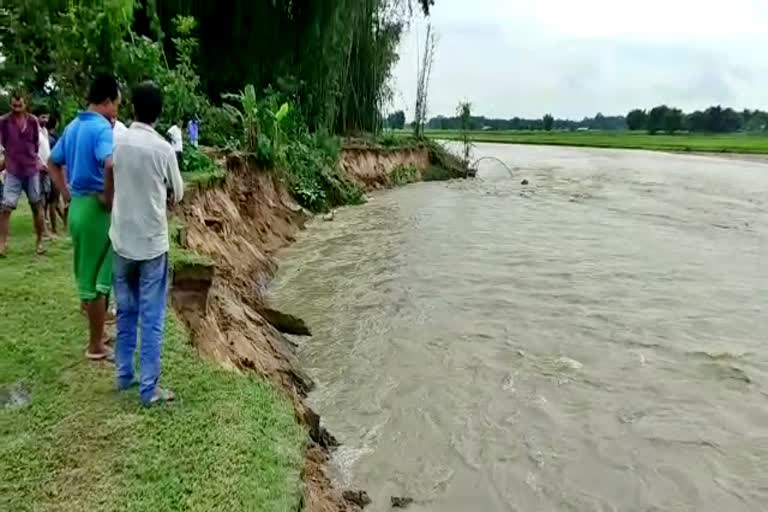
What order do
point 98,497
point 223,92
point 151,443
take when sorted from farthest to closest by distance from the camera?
1. point 223,92
2. point 151,443
3. point 98,497

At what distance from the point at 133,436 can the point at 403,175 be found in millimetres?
25812

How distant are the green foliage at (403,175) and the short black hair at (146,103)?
23.5m

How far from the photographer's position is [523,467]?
497cm

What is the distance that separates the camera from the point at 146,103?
3.55 meters

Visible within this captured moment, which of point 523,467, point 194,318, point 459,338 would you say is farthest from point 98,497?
point 459,338

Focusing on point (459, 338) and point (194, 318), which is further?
point (459, 338)

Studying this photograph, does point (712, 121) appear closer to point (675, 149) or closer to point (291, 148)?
point (675, 149)

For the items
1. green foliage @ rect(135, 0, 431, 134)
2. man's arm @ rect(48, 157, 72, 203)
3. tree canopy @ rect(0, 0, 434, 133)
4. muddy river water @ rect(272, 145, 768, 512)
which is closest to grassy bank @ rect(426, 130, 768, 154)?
tree canopy @ rect(0, 0, 434, 133)

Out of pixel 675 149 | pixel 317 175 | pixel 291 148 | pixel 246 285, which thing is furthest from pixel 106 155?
pixel 675 149

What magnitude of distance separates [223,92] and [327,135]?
11.7 feet

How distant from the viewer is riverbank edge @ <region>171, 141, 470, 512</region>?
16.1ft

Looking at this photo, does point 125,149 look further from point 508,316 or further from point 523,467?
point 508,316

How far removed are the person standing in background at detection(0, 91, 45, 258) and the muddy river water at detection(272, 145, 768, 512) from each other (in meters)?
2.97

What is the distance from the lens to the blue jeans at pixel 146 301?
3.78 m
